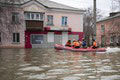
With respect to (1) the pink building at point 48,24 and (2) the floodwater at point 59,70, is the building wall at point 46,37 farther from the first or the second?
(2) the floodwater at point 59,70

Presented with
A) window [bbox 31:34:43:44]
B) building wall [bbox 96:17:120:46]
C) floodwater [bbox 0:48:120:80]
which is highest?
building wall [bbox 96:17:120:46]

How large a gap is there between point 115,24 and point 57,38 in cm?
1081

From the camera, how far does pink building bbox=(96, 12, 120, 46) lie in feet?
136

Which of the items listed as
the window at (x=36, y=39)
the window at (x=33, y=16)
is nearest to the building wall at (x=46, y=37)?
the window at (x=36, y=39)

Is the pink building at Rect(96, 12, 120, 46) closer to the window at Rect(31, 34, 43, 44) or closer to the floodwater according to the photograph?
the window at Rect(31, 34, 43, 44)

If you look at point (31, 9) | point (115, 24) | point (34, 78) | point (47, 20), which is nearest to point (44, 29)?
point (47, 20)

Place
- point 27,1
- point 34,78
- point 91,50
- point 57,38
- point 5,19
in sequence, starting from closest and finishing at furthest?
point 34,78
point 5,19
point 91,50
point 27,1
point 57,38

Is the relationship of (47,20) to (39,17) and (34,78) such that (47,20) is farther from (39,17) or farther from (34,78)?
(34,78)

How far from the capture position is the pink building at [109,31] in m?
41.3

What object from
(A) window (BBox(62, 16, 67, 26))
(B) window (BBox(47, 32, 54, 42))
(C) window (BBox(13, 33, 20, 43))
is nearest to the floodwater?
(C) window (BBox(13, 33, 20, 43))

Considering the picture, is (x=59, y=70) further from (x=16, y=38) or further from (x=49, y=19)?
(x=49, y=19)

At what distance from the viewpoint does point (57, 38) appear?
36656 mm

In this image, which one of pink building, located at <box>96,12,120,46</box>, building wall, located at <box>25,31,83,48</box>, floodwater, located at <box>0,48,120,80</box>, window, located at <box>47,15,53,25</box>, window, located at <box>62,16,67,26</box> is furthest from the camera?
pink building, located at <box>96,12,120,46</box>

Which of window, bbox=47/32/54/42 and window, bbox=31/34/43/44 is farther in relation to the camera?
window, bbox=47/32/54/42
